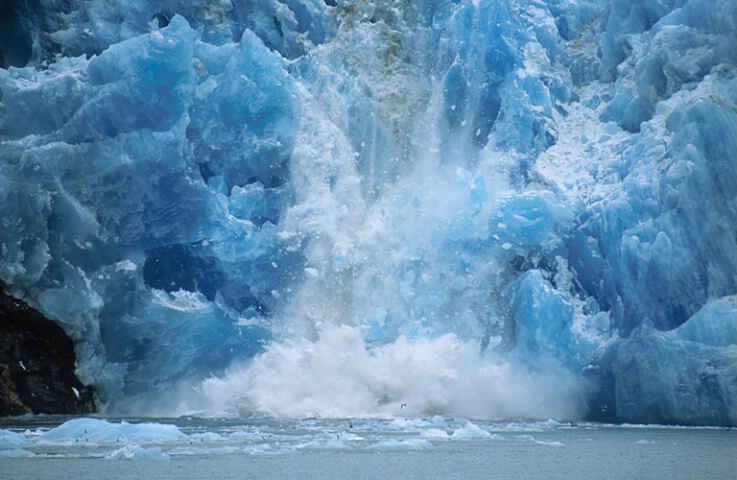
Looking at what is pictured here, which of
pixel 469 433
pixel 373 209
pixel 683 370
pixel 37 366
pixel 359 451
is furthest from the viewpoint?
pixel 373 209

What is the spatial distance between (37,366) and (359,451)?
877 cm

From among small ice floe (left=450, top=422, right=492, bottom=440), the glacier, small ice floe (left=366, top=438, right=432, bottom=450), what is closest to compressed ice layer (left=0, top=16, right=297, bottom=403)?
the glacier

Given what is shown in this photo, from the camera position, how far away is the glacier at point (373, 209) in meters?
18.0

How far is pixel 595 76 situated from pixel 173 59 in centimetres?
894

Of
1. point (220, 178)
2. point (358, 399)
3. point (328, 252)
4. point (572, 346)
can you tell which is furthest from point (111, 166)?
point (572, 346)

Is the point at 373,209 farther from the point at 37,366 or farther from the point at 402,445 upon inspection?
the point at 402,445

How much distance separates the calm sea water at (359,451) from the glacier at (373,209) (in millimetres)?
1837

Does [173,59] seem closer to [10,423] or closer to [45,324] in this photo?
[45,324]

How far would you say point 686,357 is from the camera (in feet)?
55.8

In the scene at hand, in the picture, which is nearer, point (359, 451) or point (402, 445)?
point (359, 451)

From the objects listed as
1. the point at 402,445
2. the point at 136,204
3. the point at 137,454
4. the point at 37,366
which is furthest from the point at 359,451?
the point at 37,366

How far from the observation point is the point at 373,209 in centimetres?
2123

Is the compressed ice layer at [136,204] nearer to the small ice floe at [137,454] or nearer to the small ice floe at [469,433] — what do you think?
the small ice floe at [469,433]

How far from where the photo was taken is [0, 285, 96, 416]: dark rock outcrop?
62.7 ft
